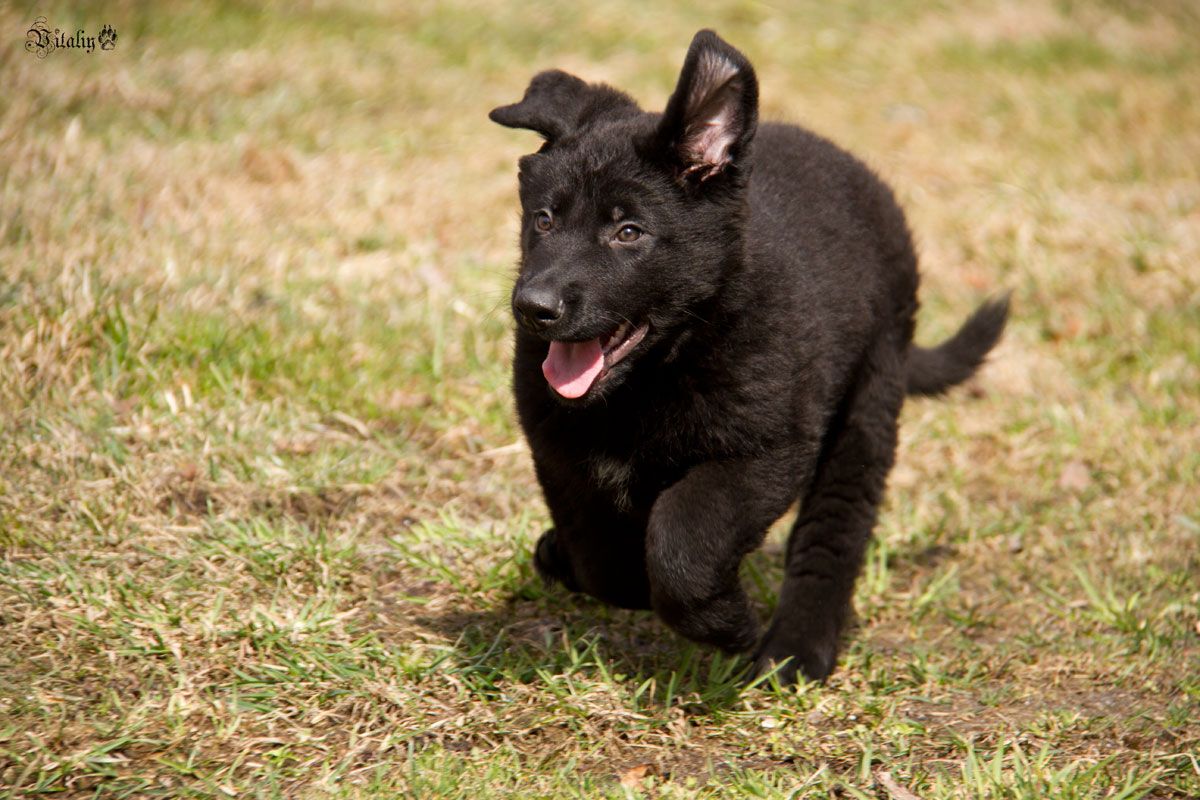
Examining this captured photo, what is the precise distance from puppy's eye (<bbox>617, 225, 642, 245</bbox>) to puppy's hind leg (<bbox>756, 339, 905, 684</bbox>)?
1045mm

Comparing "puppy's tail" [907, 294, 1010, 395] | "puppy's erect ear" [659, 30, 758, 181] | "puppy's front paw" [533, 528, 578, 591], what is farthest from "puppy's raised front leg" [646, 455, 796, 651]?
"puppy's tail" [907, 294, 1010, 395]

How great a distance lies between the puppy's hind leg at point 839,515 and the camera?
3488mm

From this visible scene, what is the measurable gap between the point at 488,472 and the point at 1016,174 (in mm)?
4029

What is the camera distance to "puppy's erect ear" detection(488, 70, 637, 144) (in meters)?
3.12

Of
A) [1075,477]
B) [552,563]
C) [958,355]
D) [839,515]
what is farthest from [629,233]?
[1075,477]

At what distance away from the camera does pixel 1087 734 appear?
3.09 metres

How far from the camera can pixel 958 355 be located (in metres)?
4.22

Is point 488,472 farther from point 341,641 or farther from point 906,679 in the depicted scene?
point 906,679

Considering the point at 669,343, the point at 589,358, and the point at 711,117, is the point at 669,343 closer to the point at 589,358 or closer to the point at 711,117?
the point at 589,358

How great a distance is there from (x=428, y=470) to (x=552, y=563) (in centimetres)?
83

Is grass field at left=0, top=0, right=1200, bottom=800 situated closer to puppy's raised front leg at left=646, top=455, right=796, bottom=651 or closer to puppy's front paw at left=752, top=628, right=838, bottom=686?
puppy's front paw at left=752, top=628, right=838, bottom=686

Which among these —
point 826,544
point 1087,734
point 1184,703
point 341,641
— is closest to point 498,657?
point 341,641

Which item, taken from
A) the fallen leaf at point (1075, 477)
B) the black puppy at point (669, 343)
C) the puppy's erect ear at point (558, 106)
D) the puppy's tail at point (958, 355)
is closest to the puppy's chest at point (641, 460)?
the black puppy at point (669, 343)

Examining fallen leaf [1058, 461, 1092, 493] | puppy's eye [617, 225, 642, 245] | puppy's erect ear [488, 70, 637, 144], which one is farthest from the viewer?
fallen leaf [1058, 461, 1092, 493]
